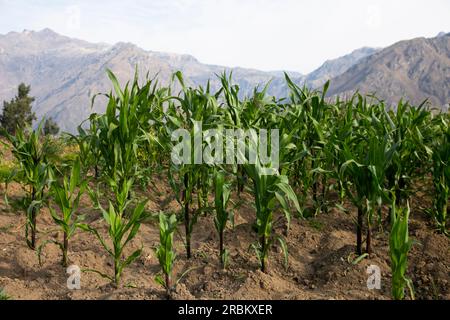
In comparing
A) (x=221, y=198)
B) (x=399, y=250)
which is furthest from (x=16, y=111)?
(x=399, y=250)

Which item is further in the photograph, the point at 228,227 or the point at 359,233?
the point at 228,227

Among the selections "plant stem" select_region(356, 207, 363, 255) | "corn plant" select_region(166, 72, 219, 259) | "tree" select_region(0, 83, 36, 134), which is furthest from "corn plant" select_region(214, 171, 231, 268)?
"tree" select_region(0, 83, 36, 134)

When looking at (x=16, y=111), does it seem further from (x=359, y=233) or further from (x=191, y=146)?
(x=359, y=233)

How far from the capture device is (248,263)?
3248 millimetres

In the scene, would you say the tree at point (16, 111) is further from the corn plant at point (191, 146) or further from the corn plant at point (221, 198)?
the corn plant at point (221, 198)

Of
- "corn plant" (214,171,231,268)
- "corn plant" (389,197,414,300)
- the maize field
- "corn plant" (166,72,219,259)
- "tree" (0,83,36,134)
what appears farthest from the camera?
"tree" (0,83,36,134)

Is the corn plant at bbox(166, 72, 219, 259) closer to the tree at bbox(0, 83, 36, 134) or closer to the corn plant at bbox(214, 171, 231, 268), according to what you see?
the corn plant at bbox(214, 171, 231, 268)

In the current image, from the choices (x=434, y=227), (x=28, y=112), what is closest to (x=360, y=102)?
(x=434, y=227)

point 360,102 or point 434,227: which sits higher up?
point 360,102

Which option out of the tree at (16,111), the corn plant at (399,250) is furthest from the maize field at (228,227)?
the tree at (16,111)

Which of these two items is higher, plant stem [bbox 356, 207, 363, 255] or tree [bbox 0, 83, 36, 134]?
tree [bbox 0, 83, 36, 134]

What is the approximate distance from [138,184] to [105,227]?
1.05 metres

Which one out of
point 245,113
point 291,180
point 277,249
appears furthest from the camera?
point 291,180

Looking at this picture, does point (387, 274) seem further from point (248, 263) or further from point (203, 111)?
point (203, 111)
